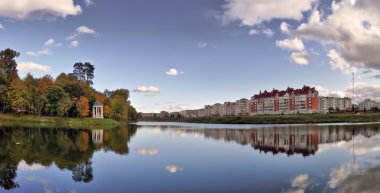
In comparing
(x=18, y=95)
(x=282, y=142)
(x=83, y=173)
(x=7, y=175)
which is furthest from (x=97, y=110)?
(x=83, y=173)

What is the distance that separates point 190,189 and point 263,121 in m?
117

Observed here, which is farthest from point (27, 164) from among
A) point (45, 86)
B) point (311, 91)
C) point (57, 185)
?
point (311, 91)

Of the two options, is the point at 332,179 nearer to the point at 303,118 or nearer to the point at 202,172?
the point at 202,172

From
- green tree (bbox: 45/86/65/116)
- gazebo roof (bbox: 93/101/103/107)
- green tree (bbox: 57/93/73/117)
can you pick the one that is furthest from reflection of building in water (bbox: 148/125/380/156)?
gazebo roof (bbox: 93/101/103/107)

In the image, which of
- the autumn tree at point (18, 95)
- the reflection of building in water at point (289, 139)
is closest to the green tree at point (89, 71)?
the autumn tree at point (18, 95)

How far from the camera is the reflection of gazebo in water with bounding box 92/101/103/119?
362ft

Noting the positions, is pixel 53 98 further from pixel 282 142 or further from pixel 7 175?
pixel 7 175

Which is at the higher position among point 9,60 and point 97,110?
point 9,60

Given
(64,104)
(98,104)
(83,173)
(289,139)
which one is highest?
(98,104)

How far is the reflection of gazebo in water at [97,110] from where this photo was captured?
11020 cm

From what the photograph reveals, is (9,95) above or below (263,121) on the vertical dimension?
above

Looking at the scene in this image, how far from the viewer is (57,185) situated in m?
17.3

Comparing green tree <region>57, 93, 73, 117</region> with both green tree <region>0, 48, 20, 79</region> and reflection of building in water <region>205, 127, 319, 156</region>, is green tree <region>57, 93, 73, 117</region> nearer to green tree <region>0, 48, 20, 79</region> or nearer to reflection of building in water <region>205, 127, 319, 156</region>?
green tree <region>0, 48, 20, 79</region>

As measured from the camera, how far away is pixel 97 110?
111 meters
